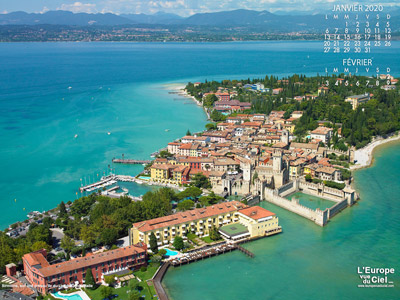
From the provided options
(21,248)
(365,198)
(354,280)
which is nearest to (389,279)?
(354,280)

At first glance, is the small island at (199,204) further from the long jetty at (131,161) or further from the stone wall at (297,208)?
the long jetty at (131,161)

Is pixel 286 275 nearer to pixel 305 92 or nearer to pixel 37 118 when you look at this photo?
pixel 37 118

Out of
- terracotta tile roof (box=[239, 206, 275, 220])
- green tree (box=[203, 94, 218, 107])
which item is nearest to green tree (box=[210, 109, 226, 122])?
green tree (box=[203, 94, 218, 107])

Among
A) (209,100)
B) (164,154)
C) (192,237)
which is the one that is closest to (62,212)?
(192,237)

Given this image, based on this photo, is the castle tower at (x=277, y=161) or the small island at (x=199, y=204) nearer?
the small island at (x=199, y=204)

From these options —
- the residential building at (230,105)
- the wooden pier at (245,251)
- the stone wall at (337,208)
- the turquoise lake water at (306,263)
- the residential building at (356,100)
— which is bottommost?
the turquoise lake water at (306,263)

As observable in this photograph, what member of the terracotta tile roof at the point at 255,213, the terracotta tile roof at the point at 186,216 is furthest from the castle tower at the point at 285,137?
the terracotta tile roof at the point at 255,213

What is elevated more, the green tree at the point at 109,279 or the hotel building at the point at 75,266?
the hotel building at the point at 75,266

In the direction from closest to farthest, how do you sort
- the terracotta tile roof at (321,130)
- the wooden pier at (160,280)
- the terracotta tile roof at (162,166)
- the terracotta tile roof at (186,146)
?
the wooden pier at (160,280) → the terracotta tile roof at (162,166) → the terracotta tile roof at (186,146) → the terracotta tile roof at (321,130)
